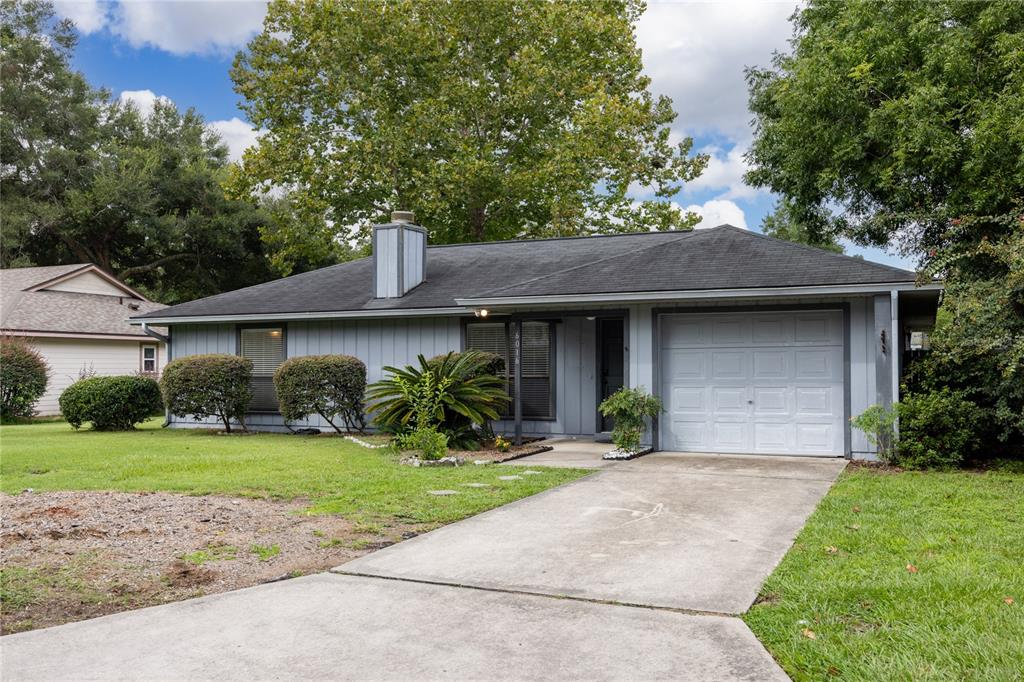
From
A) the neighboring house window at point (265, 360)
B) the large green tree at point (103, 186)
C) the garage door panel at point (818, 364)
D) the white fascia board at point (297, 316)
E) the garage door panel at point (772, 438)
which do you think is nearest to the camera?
the garage door panel at point (818, 364)

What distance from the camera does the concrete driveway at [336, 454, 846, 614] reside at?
482 centimetres

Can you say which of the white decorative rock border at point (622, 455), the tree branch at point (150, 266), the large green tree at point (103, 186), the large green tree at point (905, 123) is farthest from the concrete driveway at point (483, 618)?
the tree branch at point (150, 266)

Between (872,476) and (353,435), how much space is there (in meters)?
9.15

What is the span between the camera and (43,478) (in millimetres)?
9289

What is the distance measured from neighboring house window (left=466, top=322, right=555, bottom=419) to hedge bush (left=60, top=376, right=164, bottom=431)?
7.64m

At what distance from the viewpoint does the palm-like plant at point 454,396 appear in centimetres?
1191

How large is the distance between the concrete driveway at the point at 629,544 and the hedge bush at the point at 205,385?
8787 millimetres

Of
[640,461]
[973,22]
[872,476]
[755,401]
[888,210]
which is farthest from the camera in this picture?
[888,210]

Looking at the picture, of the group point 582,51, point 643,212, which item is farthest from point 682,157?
point 582,51

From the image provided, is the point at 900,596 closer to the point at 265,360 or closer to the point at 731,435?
the point at 731,435

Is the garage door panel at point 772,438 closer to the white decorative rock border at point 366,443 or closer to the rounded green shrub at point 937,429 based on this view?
the rounded green shrub at point 937,429

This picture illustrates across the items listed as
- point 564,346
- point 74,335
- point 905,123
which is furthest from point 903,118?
point 74,335

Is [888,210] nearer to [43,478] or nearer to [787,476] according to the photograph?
[787,476]

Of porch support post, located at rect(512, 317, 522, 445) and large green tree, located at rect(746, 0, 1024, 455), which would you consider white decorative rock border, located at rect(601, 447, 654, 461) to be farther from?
large green tree, located at rect(746, 0, 1024, 455)
